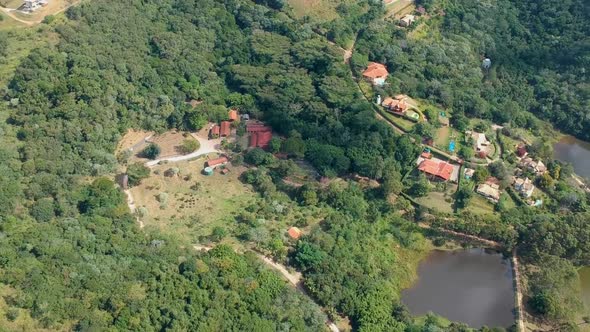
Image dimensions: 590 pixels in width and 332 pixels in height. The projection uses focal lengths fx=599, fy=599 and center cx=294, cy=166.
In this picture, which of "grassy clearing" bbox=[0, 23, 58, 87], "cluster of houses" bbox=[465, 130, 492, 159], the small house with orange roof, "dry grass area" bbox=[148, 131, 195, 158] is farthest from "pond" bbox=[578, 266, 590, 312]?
"grassy clearing" bbox=[0, 23, 58, 87]

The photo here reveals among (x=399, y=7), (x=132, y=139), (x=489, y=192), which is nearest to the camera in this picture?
(x=489, y=192)

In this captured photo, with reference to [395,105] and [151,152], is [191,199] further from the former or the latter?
[395,105]

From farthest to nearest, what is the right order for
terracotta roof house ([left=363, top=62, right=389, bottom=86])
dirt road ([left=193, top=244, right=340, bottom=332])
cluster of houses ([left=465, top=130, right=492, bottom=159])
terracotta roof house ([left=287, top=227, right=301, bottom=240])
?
1. terracotta roof house ([left=363, top=62, right=389, bottom=86])
2. cluster of houses ([left=465, top=130, right=492, bottom=159])
3. terracotta roof house ([left=287, top=227, right=301, bottom=240])
4. dirt road ([left=193, top=244, right=340, bottom=332])

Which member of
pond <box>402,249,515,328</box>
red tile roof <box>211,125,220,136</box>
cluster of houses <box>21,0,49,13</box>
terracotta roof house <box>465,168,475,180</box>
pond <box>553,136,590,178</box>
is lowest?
pond <box>402,249,515,328</box>

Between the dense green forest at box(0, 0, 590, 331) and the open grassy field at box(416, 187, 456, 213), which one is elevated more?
the dense green forest at box(0, 0, 590, 331)

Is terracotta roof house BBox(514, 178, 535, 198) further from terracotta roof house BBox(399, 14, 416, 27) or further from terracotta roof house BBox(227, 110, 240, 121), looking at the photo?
terracotta roof house BBox(227, 110, 240, 121)

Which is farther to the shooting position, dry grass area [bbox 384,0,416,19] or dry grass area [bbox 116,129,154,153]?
dry grass area [bbox 384,0,416,19]

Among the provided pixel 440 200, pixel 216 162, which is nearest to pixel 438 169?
pixel 440 200

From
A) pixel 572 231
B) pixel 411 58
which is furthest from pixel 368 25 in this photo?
pixel 572 231
